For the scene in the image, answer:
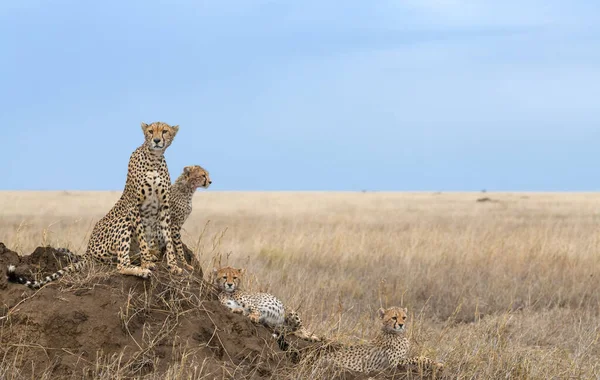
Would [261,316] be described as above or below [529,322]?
above

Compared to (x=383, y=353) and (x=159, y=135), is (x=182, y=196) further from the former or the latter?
(x=383, y=353)

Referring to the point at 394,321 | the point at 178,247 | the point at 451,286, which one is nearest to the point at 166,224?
the point at 178,247

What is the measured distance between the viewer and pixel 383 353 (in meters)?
5.48

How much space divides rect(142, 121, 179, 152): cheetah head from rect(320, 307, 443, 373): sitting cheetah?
1825 millimetres

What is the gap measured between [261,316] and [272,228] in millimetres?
12533

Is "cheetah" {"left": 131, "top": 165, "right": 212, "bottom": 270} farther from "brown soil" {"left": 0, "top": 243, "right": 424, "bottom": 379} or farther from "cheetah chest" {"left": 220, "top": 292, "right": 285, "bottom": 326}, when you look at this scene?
"cheetah chest" {"left": 220, "top": 292, "right": 285, "bottom": 326}

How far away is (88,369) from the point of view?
490cm

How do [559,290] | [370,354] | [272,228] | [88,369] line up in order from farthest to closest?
[272,228], [559,290], [370,354], [88,369]

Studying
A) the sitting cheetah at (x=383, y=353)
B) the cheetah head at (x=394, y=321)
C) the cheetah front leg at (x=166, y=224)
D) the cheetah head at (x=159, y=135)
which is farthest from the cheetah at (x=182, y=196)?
the cheetah head at (x=394, y=321)

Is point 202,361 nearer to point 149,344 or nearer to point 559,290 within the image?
point 149,344

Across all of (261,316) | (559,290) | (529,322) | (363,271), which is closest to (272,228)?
(363,271)

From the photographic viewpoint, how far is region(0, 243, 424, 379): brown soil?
4938mm

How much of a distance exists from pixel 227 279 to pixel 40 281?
4.28 ft

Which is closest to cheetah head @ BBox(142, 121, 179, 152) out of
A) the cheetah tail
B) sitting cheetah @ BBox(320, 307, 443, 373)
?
the cheetah tail
